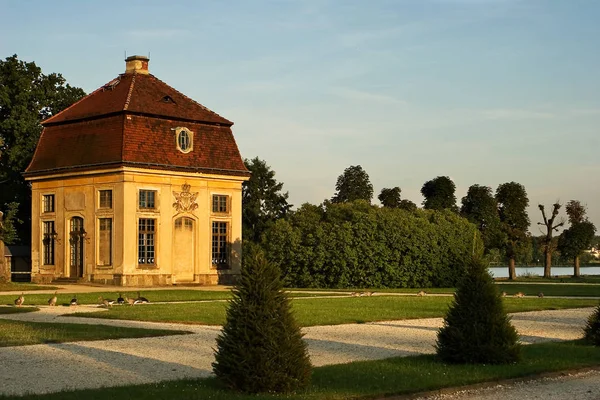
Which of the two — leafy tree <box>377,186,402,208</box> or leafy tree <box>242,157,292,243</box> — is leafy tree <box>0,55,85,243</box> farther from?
leafy tree <box>377,186,402,208</box>

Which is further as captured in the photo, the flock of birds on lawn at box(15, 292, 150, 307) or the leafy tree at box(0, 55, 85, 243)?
the leafy tree at box(0, 55, 85, 243)

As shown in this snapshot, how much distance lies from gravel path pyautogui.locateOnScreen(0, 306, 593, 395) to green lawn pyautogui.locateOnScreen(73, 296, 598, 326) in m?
1.05

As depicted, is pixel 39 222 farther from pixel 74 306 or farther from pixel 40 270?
pixel 74 306

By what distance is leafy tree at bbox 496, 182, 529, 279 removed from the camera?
2896 inches

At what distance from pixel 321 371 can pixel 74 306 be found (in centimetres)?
1751

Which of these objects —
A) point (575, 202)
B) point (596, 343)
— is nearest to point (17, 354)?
point (596, 343)

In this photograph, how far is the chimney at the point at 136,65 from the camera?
52.6m

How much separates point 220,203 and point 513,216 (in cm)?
3060

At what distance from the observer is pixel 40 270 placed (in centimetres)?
5203

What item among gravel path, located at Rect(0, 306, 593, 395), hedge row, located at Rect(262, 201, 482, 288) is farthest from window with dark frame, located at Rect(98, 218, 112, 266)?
gravel path, located at Rect(0, 306, 593, 395)

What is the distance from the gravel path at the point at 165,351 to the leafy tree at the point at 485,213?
160ft

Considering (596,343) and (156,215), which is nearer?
(596,343)

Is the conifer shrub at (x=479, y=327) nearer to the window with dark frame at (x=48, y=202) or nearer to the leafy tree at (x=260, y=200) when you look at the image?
the window with dark frame at (x=48, y=202)

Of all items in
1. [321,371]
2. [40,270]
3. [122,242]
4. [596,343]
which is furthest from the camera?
[40,270]
